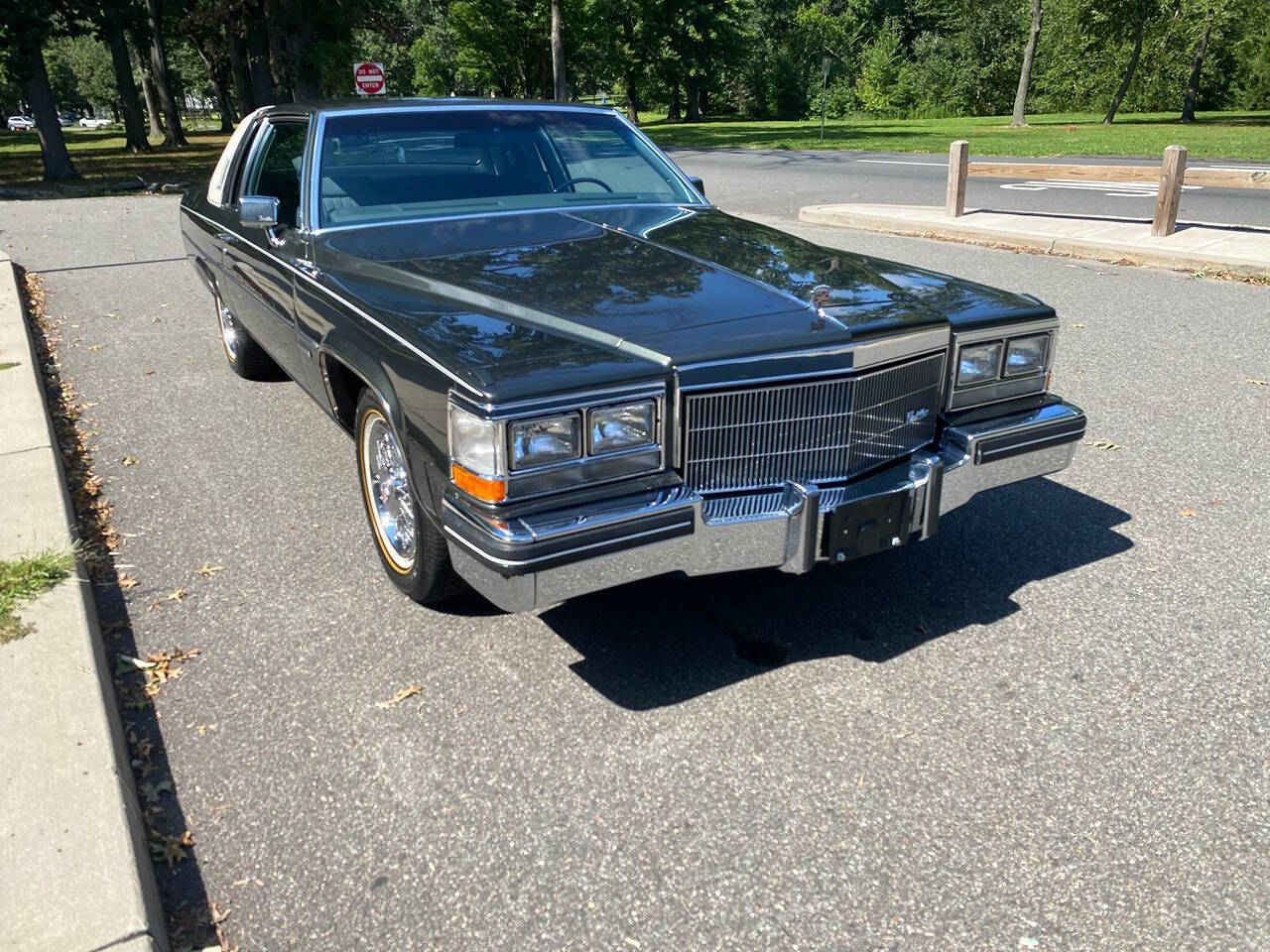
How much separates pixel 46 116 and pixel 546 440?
2186cm

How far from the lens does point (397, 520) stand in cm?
360

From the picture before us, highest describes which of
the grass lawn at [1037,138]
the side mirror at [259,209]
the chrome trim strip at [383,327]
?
the side mirror at [259,209]

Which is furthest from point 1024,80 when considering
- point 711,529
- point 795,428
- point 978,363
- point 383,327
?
point 711,529

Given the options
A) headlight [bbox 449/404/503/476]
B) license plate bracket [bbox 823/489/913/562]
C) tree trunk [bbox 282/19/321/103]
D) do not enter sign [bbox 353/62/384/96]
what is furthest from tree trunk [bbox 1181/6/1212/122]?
headlight [bbox 449/404/503/476]

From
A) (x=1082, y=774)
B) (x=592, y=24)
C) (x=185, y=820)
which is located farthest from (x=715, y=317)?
(x=592, y=24)

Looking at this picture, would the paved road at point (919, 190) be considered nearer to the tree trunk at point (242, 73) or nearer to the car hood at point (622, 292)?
the car hood at point (622, 292)

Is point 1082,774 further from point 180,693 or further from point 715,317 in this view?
point 180,693

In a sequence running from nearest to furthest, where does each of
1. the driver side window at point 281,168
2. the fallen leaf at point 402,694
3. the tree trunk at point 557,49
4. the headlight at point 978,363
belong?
1. the fallen leaf at point 402,694
2. the headlight at point 978,363
3. the driver side window at point 281,168
4. the tree trunk at point 557,49

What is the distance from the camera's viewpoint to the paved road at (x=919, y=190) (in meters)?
13.0

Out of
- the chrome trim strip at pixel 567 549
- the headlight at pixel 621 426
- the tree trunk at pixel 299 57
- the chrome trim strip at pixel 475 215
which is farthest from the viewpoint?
the tree trunk at pixel 299 57

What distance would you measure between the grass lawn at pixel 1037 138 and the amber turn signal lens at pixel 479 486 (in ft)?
67.0

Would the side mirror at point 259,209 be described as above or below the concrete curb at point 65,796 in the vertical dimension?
above

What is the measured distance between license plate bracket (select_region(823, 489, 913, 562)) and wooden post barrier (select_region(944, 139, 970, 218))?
9.71 m

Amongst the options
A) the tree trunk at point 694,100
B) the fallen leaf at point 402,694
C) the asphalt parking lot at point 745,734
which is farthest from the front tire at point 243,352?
the tree trunk at point 694,100
